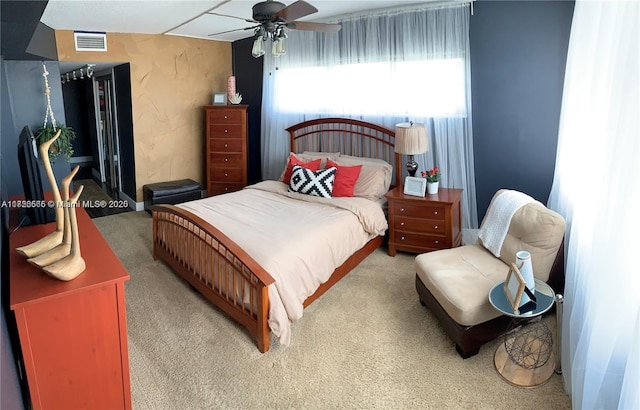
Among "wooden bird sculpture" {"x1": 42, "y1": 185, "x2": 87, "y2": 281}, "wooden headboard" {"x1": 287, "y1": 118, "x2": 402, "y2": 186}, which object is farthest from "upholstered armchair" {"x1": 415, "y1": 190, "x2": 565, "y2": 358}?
"wooden bird sculpture" {"x1": 42, "y1": 185, "x2": 87, "y2": 281}

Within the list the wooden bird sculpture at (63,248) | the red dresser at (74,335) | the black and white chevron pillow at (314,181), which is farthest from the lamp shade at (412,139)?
the wooden bird sculpture at (63,248)

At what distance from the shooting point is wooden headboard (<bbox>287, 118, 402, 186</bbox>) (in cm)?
461

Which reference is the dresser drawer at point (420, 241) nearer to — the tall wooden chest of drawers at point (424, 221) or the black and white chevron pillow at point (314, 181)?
the tall wooden chest of drawers at point (424, 221)

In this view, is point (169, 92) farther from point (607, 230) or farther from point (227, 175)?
point (607, 230)

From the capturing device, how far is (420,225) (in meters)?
4.02

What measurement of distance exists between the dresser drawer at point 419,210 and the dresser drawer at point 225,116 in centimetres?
269

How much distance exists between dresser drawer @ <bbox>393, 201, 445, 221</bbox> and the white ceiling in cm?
193

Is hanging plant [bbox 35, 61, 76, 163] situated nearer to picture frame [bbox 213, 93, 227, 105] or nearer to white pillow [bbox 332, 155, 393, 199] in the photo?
picture frame [bbox 213, 93, 227, 105]

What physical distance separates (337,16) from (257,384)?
3.86 m

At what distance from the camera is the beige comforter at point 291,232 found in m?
2.78

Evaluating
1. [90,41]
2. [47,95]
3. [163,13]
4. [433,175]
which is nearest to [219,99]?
[90,41]

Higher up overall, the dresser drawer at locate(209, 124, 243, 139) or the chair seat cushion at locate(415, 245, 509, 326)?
the dresser drawer at locate(209, 124, 243, 139)

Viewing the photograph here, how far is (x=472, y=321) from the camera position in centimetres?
253

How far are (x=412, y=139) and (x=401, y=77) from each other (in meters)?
0.79
